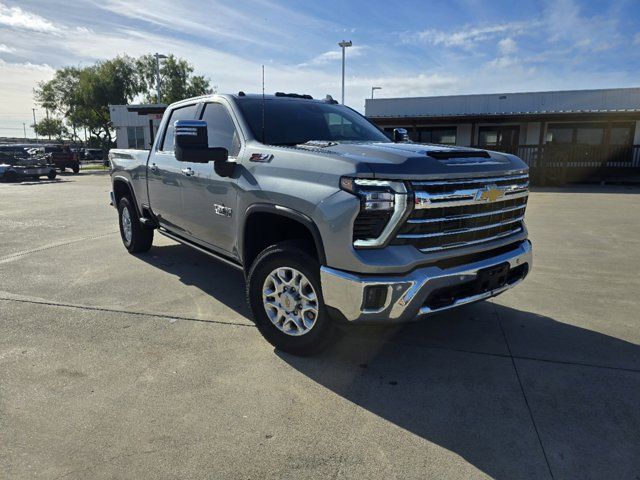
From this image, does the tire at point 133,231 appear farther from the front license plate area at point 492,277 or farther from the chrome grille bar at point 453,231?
the front license plate area at point 492,277

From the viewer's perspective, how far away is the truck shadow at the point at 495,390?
242 cm

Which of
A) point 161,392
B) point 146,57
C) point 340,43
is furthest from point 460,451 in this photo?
point 146,57

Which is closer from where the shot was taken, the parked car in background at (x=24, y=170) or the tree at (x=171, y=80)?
the parked car in background at (x=24, y=170)

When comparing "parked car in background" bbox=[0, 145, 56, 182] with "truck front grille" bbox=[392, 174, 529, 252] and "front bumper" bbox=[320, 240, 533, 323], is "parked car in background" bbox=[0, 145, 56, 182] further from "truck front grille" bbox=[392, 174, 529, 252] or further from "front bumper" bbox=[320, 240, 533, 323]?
"truck front grille" bbox=[392, 174, 529, 252]

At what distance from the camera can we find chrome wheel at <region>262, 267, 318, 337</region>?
3256mm

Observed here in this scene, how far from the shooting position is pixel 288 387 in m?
3.08

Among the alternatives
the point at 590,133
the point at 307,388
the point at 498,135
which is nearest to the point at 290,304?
the point at 307,388

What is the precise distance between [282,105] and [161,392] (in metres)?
2.75

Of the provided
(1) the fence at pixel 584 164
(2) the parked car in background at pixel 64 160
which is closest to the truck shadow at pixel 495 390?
(1) the fence at pixel 584 164

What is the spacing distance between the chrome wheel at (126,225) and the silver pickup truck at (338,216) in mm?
2505

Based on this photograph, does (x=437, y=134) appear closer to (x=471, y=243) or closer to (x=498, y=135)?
(x=498, y=135)

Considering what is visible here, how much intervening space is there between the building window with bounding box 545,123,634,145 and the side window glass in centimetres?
2093

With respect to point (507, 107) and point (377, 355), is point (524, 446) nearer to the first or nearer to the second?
point (377, 355)

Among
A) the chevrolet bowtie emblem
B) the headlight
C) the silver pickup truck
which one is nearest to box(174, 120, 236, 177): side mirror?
the silver pickup truck
